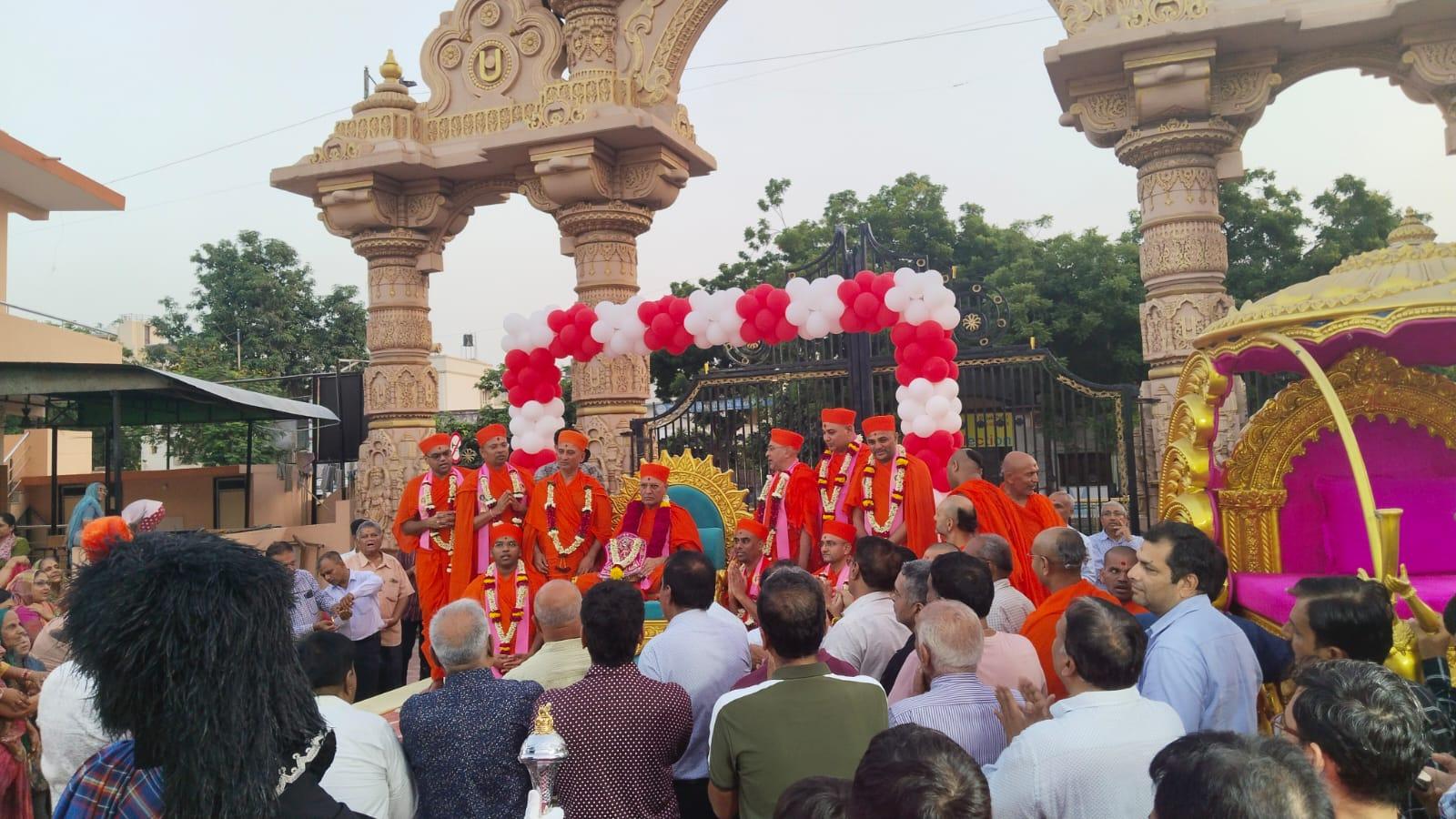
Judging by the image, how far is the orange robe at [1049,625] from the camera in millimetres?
3523

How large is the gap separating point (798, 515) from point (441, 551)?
264 centimetres

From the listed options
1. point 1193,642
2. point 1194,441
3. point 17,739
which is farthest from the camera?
point 1194,441

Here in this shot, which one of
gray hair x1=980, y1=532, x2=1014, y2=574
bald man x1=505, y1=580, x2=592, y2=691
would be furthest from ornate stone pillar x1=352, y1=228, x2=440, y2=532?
gray hair x1=980, y1=532, x2=1014, y2=574

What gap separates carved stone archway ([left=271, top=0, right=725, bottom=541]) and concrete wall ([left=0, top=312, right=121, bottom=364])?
156 inches

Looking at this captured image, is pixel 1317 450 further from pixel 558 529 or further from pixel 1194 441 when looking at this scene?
pixel 558 529

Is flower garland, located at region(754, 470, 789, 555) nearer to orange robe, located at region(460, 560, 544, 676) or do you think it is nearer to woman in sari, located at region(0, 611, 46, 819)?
orange robe, located at region(460, 560, 544, 676)

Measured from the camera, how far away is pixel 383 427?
38.8ft

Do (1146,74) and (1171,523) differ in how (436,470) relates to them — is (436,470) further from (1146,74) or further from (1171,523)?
(1146,74)

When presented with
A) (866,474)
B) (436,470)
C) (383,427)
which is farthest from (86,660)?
(383,427)

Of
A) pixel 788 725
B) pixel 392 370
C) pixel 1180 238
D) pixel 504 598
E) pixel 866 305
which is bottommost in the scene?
pixel 504 598

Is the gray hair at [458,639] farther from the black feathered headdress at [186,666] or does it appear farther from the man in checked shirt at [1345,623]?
the man in checked shirt at [1345,623]

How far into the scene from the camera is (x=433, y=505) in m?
7.32

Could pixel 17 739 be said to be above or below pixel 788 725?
below

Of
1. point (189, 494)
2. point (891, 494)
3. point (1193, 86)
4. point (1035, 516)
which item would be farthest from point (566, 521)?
point (189, 494)
